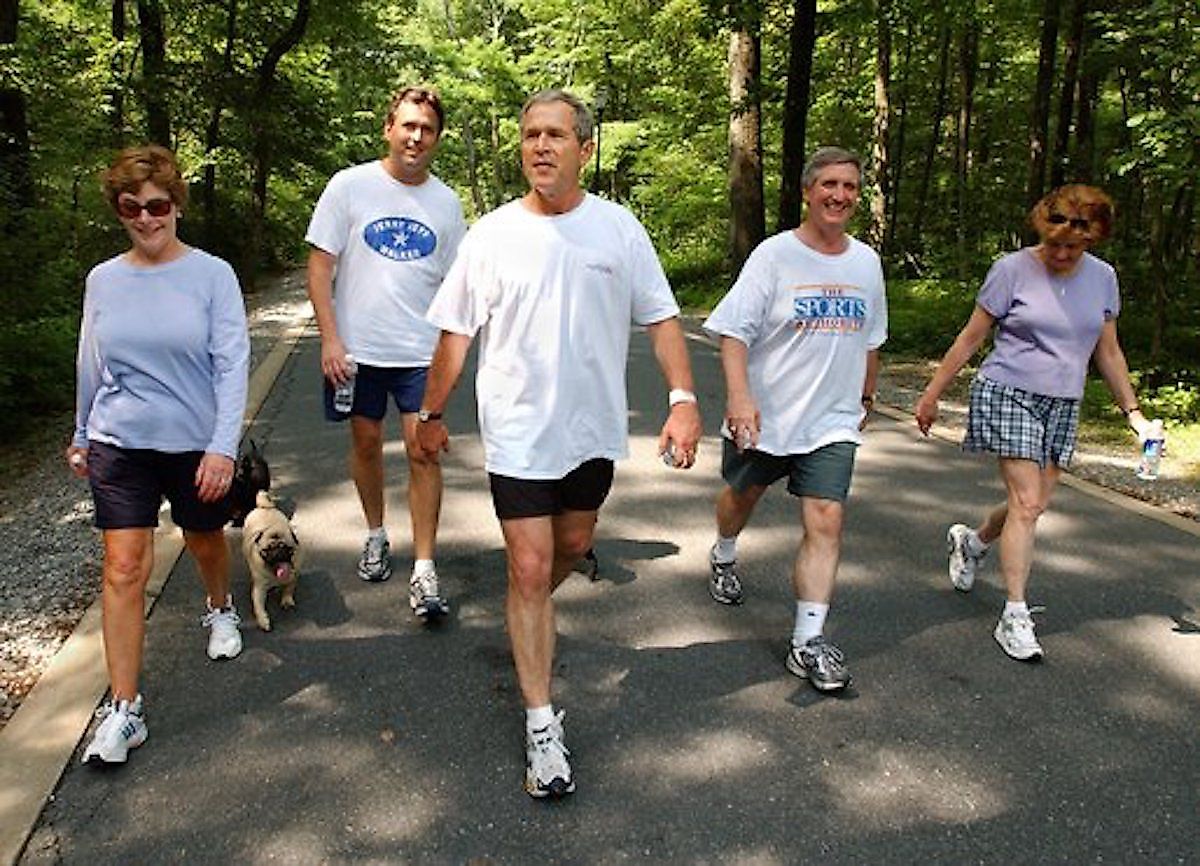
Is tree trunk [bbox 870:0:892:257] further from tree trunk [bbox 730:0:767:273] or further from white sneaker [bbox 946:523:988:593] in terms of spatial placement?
white sneaker [bbox 946:523:988:593]

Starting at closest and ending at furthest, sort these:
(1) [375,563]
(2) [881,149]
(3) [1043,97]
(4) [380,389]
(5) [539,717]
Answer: (5) [539,717] < (4) [380,389] < (1) [375,563] < (3) [1043,97] < (2) [881,149]

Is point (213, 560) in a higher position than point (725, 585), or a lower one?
higher

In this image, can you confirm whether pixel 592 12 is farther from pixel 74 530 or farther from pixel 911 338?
pixel 74 530

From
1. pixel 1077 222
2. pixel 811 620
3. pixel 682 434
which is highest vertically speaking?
pixel 1077 222

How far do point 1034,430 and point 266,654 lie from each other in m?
3.20

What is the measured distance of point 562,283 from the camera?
113 inches

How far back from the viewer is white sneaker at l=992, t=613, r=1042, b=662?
3.80 meters

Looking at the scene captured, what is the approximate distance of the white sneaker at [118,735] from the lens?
9.90ft

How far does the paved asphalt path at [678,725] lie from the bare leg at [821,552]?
1.14ft

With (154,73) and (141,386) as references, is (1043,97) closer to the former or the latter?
(141,386)

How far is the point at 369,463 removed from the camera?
4.45 metres

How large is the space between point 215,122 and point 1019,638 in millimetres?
20003

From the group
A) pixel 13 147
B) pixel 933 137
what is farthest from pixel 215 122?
pixel 933 137

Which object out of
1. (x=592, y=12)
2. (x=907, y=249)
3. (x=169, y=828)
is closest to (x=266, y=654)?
(x=169, y=828)
